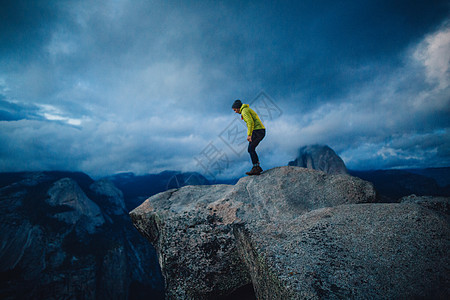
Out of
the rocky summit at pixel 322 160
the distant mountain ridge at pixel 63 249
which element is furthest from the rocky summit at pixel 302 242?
the distant mountain ridge at pixel 63 249

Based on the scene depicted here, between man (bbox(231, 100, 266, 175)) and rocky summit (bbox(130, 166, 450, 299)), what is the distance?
1349mm

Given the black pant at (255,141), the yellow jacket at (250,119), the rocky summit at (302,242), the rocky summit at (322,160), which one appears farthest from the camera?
the rocky summit at (322,160)

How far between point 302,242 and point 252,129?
5849 mm

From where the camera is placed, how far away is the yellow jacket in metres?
8.66

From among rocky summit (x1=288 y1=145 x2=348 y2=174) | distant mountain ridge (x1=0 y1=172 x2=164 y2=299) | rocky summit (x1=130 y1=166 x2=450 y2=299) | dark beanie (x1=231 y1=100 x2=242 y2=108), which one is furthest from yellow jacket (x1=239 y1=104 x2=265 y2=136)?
distant mountain ridge (x1=0 y1=172 x2=164 y2=299)

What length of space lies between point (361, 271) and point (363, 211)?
1.87m

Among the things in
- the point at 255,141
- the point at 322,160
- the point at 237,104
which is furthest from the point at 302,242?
the point at 322,160

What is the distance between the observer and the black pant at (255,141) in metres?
8.81

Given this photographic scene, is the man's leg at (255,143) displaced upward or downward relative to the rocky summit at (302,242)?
upward

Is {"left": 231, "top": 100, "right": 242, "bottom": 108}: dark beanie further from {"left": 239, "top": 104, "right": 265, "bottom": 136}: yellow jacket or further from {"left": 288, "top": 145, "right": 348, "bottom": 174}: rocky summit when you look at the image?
{"left": 288, "top": 145, "right": 348, "bottom": 174}: rocky summit

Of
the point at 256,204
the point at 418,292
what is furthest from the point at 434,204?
the point at 256,204

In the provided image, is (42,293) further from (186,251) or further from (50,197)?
(186,251)

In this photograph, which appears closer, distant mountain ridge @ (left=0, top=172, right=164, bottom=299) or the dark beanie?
the dark beanie

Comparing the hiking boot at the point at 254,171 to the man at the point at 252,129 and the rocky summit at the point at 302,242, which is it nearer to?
the man at the point at 252,129
